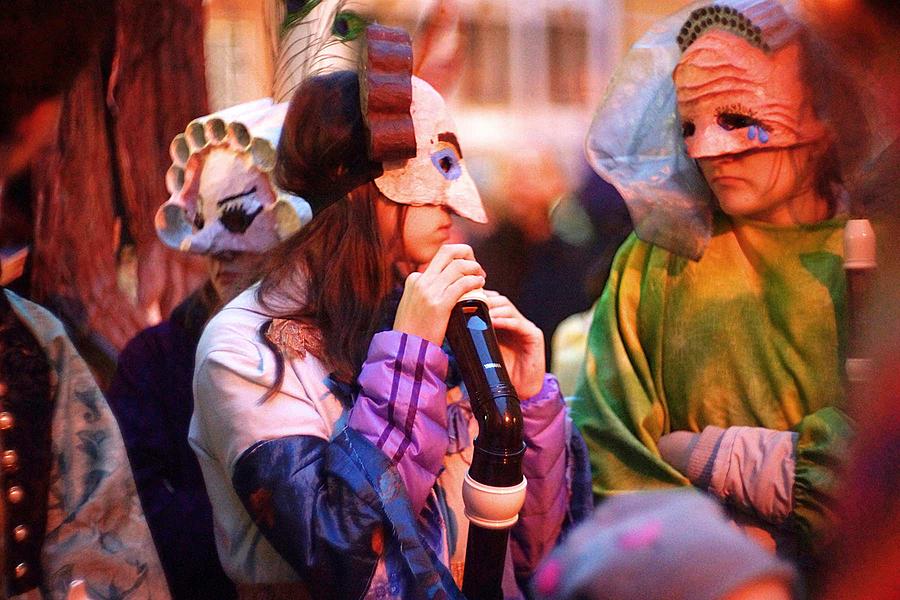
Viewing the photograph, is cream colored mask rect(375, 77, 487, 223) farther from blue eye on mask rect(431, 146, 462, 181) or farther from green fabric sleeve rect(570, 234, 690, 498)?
green fabric sleeve rect(570, 234, 690, 498)

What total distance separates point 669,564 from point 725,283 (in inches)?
29.5

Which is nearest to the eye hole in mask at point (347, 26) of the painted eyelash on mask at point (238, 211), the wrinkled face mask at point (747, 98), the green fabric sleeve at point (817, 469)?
the painted eyelash on mask at point (238, 211)

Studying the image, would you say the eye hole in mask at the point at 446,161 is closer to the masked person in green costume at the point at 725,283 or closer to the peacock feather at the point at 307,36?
the peacock feather at the point at 307,36

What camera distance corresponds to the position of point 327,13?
1.19 meters

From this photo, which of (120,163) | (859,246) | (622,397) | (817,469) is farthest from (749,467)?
(120,163)

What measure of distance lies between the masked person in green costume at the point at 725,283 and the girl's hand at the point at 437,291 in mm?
384

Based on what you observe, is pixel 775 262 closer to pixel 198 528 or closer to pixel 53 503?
pixel 198 528

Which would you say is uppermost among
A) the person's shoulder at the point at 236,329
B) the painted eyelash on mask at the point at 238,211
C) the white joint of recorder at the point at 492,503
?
the painted eyelash on mask at the point at 238,211

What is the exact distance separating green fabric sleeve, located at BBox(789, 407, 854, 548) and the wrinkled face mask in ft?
1.30

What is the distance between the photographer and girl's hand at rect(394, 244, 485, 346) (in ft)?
3.51

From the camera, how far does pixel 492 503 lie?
3.38 ft

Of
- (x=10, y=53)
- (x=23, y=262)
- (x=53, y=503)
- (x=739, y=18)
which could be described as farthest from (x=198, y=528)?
(x=739, y=18)

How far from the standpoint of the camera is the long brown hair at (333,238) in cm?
111

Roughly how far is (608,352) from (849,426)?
1.20 ft
